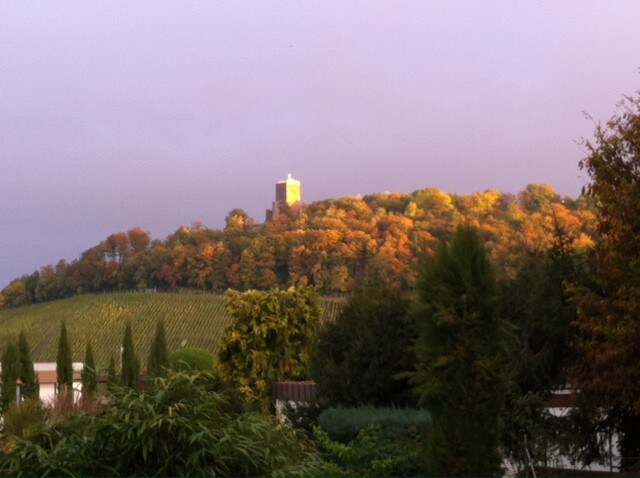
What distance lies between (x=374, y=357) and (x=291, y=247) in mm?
62860

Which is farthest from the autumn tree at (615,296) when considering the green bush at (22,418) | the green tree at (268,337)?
the green tree at (268,337)

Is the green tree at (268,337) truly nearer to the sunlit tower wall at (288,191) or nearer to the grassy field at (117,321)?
the grassy field at (117,321)

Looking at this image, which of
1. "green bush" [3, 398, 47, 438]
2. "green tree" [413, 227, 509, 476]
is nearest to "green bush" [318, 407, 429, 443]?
"green tree" [413, 227, 509, 476]

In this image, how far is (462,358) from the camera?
8531 millimetres

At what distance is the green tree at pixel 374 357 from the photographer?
42.9ft

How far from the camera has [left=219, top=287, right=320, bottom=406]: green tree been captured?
78.0 ft

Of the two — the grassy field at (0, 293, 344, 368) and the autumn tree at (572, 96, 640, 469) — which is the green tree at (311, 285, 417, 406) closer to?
the autumn tree at (572, 96, 640, 469)

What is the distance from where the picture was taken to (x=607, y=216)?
33.0 feet

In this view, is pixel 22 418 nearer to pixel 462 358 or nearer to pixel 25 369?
pixel 462 358

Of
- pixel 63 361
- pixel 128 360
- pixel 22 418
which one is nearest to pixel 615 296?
pixel 22 418

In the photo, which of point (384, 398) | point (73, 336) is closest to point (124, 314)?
point (73, 336)

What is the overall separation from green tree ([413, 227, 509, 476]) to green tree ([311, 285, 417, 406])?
13.6 feet

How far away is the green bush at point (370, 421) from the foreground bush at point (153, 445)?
279cm

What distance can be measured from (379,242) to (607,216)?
64.3m
